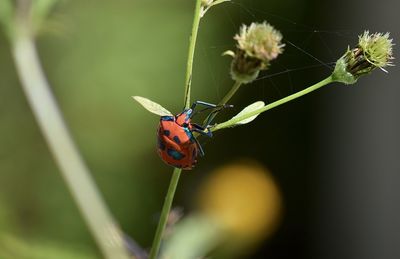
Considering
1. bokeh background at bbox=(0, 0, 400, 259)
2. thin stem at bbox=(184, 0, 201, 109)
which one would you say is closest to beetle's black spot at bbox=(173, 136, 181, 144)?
thin stem at bbox=(184, 0, 201, 109)

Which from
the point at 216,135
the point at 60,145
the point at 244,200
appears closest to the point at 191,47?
the point at 60,145

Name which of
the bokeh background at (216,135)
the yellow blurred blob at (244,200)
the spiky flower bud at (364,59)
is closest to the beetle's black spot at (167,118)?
the spiky flower bud at (364,59)

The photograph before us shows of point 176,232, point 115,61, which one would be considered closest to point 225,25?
point 115,61

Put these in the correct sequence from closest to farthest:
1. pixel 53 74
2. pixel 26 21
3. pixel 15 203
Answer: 1. pixel 26 21
2. pixel 15 203
3. pixel 53 74

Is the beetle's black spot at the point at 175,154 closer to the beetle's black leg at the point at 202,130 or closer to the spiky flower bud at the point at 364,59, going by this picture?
the beetle's black leg at the point at 202,130

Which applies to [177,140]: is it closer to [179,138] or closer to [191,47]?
[179,138]

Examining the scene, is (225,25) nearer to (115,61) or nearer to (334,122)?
(115,61)
